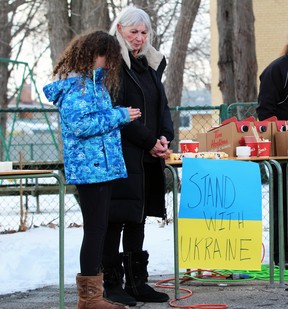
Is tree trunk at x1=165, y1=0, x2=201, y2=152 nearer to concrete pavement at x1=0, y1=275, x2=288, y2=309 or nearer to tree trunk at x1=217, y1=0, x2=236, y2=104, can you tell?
tree trunk at x1=217, y1=0, x2=236, y2=104

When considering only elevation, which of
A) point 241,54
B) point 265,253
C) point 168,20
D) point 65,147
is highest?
point 168,20

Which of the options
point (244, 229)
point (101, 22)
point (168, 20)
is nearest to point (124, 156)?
point (244, 229)

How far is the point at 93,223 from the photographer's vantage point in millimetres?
4859

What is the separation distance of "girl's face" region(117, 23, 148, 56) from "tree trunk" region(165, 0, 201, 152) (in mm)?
13179

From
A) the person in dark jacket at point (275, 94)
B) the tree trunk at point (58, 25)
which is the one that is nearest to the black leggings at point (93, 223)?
the person in dark jacket at point (275, 94)

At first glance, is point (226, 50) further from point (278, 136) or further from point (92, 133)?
point (92, 133)

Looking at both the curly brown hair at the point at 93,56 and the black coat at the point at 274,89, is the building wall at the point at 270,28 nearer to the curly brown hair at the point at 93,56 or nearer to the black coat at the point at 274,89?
the black coat at the point at 274,89

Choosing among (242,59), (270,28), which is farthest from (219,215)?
(270,28)

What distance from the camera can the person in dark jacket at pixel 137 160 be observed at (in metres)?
5.15

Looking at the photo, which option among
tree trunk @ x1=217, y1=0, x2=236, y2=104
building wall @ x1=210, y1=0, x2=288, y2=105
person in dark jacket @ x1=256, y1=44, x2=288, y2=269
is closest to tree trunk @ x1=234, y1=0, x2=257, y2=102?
tree trunk @ x1=217, y1=0, x2=236, y2=104

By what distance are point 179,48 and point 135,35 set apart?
13779 mm

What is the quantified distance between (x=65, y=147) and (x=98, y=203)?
1.30 feet

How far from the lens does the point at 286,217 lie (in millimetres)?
6473

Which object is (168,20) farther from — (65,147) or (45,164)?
(65,147)
